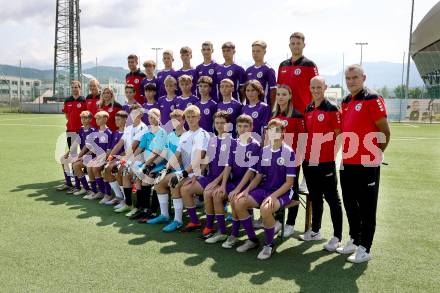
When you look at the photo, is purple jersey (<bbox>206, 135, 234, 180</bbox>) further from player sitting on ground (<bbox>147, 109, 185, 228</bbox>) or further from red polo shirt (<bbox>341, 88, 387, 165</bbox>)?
red polo shirt (<bbox>341, 88, 387, 165</bbox>)

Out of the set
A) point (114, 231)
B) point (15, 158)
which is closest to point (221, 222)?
point (114, 231)

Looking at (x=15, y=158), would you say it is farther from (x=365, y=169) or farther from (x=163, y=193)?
(x=365, y=169)

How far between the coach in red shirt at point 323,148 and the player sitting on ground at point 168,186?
185 cm

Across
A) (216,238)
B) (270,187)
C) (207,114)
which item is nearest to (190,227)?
(216,238)

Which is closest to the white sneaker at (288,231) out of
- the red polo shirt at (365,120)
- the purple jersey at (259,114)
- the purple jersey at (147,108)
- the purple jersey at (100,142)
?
A: the purple jersey at (259,114)

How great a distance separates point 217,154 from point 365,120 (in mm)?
1895

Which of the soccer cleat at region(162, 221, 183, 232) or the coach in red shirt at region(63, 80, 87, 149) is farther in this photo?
the coach in red shirt at region(63, 80, 87, 149)

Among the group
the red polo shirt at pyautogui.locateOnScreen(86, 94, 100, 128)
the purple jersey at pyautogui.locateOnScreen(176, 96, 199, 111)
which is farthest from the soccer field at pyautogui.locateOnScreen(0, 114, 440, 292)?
the red polo shirt at pyautogui.locateOnScreen(86, 94, 100, 128)

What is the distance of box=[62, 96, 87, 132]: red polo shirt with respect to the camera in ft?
26.3

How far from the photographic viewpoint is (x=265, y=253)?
13.9 feet

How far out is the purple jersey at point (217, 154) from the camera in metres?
4.90

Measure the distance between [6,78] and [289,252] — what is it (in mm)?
45798

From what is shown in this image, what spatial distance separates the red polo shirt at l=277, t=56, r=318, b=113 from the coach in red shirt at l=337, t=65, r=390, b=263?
1.25 metres

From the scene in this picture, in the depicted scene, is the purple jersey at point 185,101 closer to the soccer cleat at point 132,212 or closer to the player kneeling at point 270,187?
the soccer cleat at point 132,212
